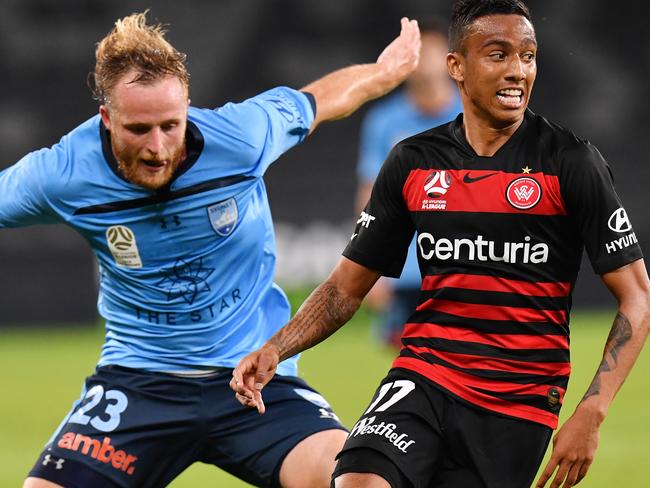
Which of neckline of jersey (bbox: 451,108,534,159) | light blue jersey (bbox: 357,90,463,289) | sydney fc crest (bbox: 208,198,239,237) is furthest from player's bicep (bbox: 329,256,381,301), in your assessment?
light blue jersey (bbox: 357,90,463,289)

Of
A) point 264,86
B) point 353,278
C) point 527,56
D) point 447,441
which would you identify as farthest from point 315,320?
point 264,86

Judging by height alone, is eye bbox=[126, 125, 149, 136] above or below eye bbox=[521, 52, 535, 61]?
below

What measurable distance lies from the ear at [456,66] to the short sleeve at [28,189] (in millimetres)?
1585

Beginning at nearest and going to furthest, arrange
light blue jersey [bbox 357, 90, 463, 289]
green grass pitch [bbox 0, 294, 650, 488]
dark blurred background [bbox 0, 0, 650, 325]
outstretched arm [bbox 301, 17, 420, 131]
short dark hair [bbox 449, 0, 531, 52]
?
short dark hair [bbox 449, 0, 531, 52], outstretched arm [bbox 301, 17, 420, 131], green grass pitch [bbox 0, 294, 650, 488], light blue jersey [bbox 357, 90, 463, 289], dark blurred background [bbox 0, 0, 650, 325]

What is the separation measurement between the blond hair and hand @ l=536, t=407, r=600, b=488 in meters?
2.08

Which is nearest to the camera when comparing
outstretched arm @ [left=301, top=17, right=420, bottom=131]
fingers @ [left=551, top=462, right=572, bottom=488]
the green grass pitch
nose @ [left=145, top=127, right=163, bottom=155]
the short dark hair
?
fingers @ [left=551, top=462, right=572, bottom=488]

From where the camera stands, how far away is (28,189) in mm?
5059

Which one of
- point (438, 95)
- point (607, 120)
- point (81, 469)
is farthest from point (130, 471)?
point (607, 120)

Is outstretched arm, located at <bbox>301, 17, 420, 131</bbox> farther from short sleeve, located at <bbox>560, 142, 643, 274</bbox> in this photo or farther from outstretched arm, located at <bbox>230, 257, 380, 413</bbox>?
short sleeve, located at <bbox>560, 142, 643, 274</bbox>

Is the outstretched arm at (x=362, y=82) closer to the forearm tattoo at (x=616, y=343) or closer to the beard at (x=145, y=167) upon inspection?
the beard at (x=145, y=167)

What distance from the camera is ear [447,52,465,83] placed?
448 centimetres

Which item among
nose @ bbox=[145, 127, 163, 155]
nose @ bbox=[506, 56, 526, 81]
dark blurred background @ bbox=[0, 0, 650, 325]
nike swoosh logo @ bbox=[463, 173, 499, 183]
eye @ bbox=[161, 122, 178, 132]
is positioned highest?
dark blurred background @ bbox=[0, 0, 650, 325]

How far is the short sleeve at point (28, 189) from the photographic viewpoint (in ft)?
16.6

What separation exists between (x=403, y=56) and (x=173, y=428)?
1.91m
